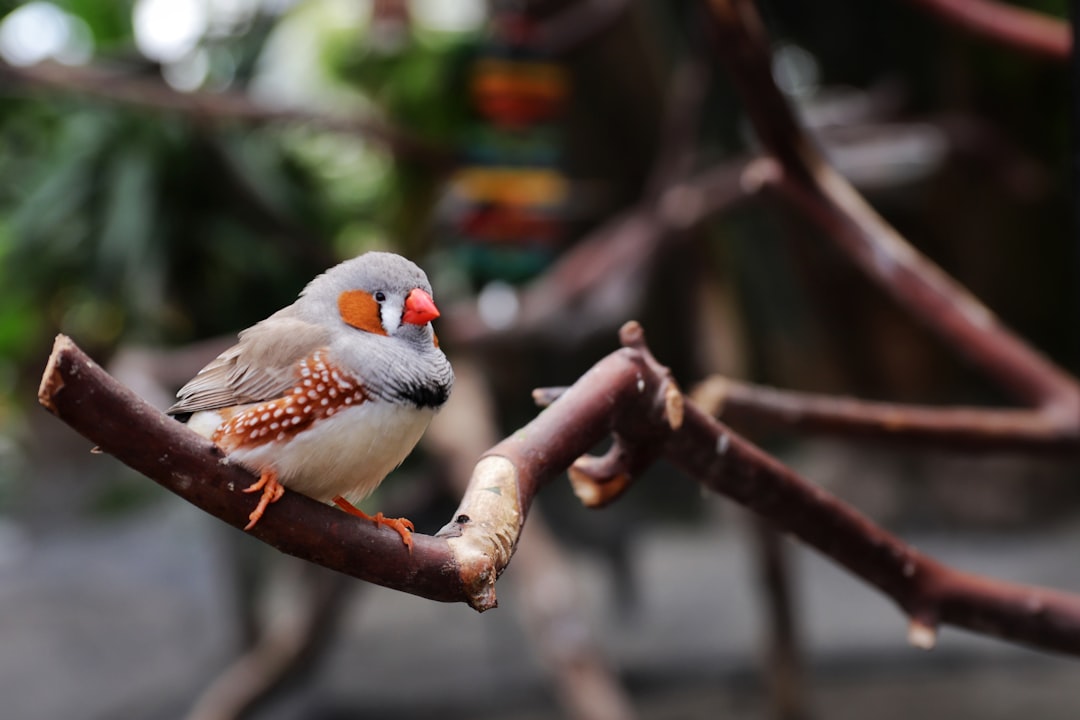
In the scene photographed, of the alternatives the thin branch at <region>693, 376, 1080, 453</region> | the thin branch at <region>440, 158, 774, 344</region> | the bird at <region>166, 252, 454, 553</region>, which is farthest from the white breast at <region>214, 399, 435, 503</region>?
the thin branch at <region>440, 158, 774, 344</region>

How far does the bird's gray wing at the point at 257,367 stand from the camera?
16.8 inches

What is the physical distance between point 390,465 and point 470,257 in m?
2.02

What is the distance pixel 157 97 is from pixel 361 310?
1777 millimetres

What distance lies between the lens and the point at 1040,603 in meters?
0.92

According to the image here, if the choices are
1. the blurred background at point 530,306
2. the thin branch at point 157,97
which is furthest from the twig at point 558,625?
the thin branch at point 157,97

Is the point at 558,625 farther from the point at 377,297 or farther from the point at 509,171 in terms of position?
the point at 377,297

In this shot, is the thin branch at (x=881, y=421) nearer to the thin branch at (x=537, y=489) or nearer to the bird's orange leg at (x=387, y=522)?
the thin branch at (x=537, y=489)

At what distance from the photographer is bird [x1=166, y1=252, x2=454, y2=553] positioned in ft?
1.34

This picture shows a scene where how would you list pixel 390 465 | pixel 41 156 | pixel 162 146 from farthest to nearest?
1. pixel 41 156
2. pixel 162 146
3. pixel 390 465

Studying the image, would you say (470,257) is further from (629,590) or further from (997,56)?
(997,56)

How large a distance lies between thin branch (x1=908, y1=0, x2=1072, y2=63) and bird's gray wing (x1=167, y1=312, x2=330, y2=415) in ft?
4.80

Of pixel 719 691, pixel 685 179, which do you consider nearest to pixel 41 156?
pixel 685 179

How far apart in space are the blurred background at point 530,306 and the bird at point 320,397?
1.27 metres

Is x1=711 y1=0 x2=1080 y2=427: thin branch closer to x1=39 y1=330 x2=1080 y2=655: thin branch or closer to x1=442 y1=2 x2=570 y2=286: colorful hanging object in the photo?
x1=39 y1=330 x2=1080 y2=655: thin branch
